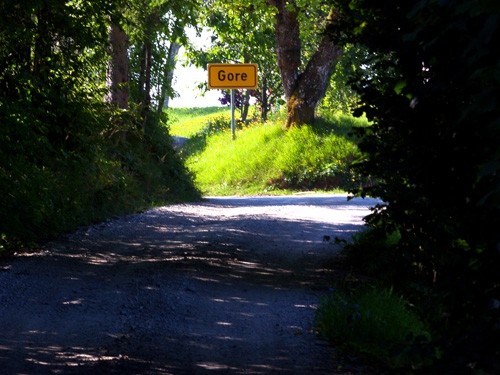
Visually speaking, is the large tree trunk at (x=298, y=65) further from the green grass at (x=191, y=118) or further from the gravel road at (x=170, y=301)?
the green grass at (x=191, y=118)

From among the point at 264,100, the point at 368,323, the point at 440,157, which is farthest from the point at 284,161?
the point at 440,157

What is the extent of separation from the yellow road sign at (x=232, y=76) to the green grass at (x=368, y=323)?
74.6 feet

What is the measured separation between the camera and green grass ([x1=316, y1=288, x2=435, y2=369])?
7.67 meters

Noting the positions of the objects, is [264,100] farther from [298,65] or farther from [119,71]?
[119,71]

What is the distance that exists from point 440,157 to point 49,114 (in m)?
7.43

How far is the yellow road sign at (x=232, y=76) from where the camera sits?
31.5 metres

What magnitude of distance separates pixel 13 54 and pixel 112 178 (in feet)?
20.0

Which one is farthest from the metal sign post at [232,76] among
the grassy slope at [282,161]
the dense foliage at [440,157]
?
the dense foliage at [440,157]

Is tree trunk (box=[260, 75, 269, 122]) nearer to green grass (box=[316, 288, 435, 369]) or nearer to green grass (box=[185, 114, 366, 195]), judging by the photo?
green grass (box=[185, 114, 366, 195])

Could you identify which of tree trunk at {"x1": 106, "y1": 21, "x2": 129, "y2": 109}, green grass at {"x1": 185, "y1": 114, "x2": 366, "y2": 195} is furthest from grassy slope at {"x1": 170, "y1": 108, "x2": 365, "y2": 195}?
tree trunk at {"x1": 106, "y1": 21, "x2": 129, "y2": 109}

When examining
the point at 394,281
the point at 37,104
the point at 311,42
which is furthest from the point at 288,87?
the point at 394,281

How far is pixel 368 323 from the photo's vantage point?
316 inches

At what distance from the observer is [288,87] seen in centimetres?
3272

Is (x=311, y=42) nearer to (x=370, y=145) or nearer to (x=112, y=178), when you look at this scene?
(x=112, y=178)
